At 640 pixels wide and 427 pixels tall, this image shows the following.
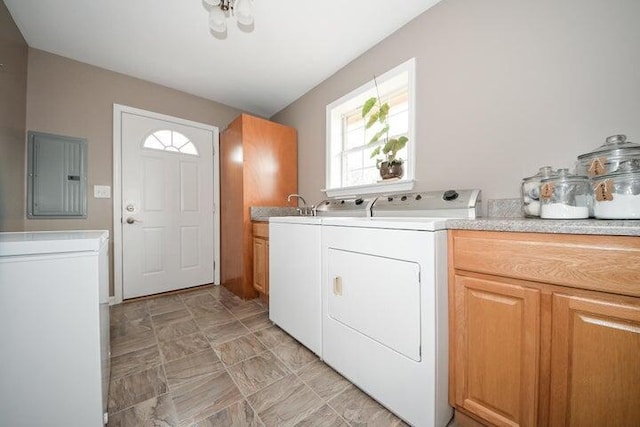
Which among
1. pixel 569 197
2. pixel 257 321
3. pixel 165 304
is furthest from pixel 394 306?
pixel 165 304

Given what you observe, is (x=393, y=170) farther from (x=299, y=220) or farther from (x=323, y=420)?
(x=323, y=420)

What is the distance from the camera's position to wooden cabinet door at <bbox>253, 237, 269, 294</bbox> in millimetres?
2330

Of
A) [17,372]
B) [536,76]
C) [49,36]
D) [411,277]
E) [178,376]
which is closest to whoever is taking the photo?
[17,372]

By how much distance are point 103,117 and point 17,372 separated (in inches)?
99.0

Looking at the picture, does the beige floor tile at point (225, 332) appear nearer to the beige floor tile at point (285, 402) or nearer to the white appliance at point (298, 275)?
the white appliance at point (298, 275)

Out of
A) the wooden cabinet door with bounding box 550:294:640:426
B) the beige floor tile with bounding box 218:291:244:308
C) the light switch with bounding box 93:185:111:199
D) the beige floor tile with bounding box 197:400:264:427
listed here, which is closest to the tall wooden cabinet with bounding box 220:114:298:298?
the beige floor tile with bounding box 218:291:244:308

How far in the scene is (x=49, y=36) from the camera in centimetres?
192

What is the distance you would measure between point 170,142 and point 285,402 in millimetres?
2870

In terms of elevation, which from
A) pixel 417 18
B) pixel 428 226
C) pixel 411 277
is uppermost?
pixel 417 18

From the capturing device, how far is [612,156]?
2.94 ft

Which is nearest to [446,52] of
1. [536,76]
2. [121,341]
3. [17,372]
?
[536,76]

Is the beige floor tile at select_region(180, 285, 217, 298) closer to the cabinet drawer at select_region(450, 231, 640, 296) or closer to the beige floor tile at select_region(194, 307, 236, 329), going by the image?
the beige floor tile at select_region(194, 307, 236, 329)

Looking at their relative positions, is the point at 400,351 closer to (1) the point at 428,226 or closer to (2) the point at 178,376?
(1) the point at 428,226

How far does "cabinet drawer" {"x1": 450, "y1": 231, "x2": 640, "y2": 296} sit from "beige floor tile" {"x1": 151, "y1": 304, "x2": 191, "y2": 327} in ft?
7.42
